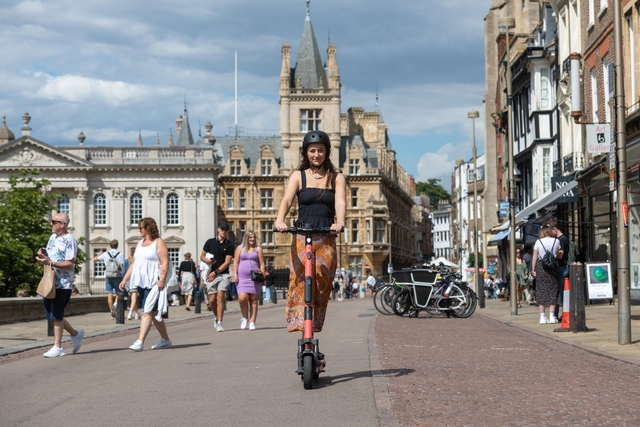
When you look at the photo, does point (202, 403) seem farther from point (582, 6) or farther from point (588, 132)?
point (582, 6)

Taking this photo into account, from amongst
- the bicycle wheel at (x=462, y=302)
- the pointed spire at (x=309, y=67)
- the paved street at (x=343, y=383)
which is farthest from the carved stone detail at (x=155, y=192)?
the paved street at (x=343, y=383)

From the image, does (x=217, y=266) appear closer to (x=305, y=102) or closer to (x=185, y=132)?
(x=305, y=102)

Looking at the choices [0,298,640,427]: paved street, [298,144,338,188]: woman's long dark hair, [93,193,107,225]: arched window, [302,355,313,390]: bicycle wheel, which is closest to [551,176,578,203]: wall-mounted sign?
[0,298,640,427]: paved street

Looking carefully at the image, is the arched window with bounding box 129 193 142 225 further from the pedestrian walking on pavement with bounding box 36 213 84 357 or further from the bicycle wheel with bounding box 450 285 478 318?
the pedestrian walking on pavement with bounding box 36 213 84 357

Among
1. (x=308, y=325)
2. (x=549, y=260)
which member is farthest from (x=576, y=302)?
(x=308, y=325)

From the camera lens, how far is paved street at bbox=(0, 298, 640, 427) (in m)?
7.23

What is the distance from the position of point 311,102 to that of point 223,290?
8955cm

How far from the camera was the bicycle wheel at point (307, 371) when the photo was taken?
8.45 meters

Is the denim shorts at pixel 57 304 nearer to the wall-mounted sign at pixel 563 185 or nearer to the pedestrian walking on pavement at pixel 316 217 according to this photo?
the pedestrian walking on pavement at pixel 316 217

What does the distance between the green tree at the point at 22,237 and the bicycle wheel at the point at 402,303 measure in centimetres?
2074

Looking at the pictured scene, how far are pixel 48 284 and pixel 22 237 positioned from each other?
40.3m

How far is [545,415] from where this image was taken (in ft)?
23.3

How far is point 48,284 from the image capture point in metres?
13.1

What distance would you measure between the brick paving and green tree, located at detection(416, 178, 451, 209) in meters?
175
